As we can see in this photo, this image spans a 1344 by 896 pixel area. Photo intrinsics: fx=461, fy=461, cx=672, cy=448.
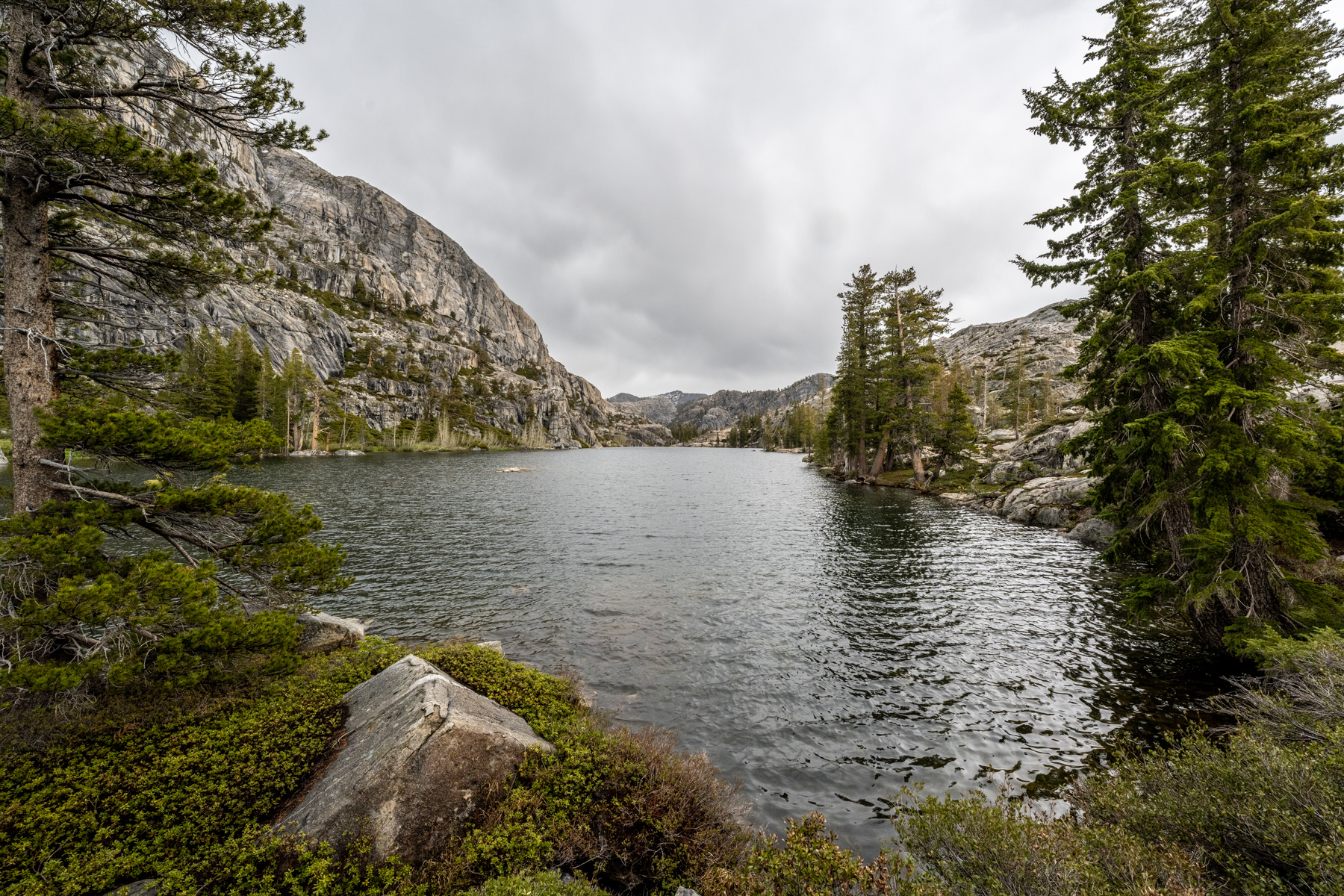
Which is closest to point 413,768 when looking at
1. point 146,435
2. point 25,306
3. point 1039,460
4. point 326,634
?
point 146,435

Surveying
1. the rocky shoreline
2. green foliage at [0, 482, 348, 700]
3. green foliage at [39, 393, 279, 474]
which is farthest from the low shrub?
the rocky shoreline

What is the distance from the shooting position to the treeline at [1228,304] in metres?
9.73

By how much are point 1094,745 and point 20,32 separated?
21235 millimetres

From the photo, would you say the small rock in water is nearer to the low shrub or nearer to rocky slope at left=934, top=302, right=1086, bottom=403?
the low shrub

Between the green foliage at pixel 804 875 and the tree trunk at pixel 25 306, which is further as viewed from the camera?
the tree trunk at pixel 25 306

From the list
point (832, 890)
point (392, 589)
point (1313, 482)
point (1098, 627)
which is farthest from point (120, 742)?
point (1313, 482)

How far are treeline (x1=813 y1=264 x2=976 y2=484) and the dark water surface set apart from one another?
1700 centimetres

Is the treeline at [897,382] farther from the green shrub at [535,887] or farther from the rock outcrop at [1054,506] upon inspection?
the green shrub at [535,887]

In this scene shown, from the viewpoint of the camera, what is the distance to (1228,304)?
422 inches

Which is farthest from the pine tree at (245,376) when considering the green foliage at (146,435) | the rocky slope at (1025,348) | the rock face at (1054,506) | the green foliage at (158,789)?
the rocky slope at (1025,348)

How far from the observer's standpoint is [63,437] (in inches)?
237

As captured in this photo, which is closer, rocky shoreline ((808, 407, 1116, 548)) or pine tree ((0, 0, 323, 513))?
pine tree ((0, 0, 323, 513))

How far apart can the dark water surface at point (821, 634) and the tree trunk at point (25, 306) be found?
9.21 m

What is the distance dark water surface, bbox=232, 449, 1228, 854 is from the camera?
9.06 metres
